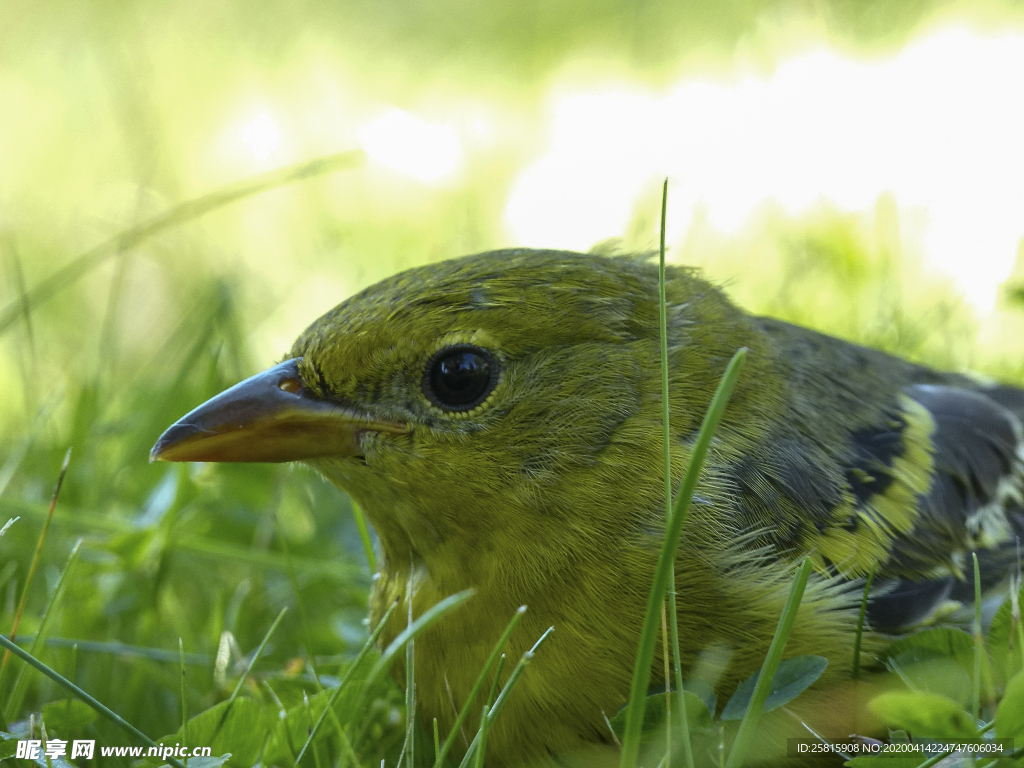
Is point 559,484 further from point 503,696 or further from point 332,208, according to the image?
point 332,208

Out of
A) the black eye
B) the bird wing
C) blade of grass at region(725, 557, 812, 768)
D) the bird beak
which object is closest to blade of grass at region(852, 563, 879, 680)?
the bird wing

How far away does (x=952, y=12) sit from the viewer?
720 centimetres

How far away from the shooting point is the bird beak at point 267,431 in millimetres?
2385

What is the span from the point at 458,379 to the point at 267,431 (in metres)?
0.44

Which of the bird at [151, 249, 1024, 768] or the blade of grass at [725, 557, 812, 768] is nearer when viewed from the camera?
the blade of grass at [725, 557, 812, 768]

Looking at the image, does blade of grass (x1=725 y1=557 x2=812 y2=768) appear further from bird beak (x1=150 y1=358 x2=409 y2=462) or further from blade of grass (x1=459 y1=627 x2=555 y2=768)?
bird beak (x1=150 y1=358 x2=409 y2=462)

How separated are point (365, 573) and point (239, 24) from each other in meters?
7.13

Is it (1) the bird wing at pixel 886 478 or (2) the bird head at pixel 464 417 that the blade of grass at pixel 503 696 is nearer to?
(2) the bird head at pixel 464 417

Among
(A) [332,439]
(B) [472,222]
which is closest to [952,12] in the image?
(B) [472,222]

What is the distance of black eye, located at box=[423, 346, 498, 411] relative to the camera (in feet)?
7.78

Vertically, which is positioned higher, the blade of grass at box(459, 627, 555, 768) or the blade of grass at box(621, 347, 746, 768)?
the blade of grass at box(621, 347, 746, 768)

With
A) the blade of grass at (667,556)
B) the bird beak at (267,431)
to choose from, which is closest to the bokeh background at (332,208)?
the bird beak at (267,431)

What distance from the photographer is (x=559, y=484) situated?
234 cm

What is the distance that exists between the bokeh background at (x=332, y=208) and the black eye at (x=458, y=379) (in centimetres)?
59
